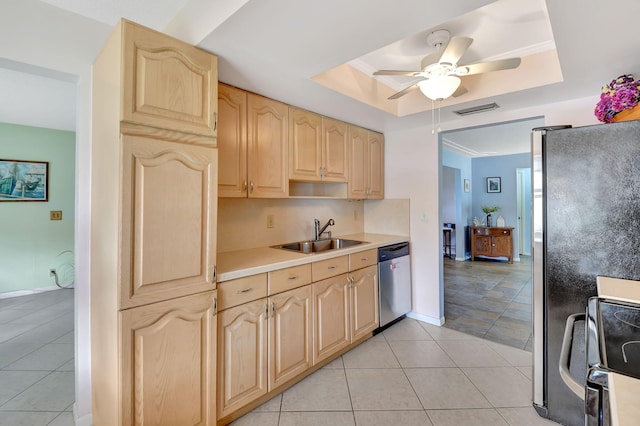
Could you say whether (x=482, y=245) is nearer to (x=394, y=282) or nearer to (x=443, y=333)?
(x=443, y=333)

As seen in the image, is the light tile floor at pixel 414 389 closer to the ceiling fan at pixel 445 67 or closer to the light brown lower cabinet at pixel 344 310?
the light brown lower cabinet at pixel 344 310

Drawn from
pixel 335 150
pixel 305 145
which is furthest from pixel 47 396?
pixel 335 150

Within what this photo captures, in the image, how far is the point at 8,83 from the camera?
2703 mm

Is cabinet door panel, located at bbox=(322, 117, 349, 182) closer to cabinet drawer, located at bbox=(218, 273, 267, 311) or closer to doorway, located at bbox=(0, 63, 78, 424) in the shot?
cabinet drawer, located at bbox=(218, 273, 267, 311)

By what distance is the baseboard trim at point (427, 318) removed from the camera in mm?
3113

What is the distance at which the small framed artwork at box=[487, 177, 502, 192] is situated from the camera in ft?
22.2

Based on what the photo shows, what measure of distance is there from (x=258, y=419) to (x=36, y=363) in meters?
2.02

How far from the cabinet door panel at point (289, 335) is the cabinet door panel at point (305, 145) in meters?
1.02

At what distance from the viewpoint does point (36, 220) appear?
4.18m

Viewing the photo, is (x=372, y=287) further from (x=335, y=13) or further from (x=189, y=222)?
(x=335, y=13)

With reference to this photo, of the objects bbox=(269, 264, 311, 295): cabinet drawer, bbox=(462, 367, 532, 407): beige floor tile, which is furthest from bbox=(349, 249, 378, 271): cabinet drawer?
bbox=(462, 367, 532, 407): beige floor tile

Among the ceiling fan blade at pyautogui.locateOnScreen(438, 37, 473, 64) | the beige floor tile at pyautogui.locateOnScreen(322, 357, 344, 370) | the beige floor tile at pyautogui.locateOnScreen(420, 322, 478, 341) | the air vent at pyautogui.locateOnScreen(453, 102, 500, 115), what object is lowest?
the beige floor tile at pyautogui.locateOnScreen(322, 357, 344, 370)

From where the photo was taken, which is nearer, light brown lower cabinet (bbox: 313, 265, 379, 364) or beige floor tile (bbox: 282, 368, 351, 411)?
beige floor tile (bbox: 282, 368, 351, 411)

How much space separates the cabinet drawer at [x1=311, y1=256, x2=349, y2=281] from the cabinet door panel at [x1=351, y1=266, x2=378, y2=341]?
155 mm
